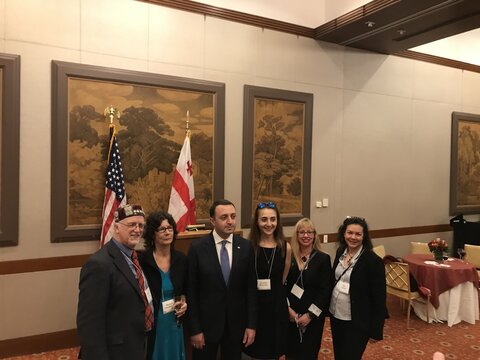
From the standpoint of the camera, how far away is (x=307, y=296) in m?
2.96

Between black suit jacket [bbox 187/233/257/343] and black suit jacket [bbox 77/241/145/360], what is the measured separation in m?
0.49

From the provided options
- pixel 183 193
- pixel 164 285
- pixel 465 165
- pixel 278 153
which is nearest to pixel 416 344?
pixel 278 153

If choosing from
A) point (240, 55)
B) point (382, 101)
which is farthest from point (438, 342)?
point (240, 55)

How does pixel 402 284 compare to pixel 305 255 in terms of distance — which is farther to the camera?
pixel 402 284

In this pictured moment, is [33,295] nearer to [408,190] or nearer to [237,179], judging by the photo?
[237,179]

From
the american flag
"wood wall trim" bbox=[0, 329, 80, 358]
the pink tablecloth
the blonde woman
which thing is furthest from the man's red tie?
the pink tablecloth

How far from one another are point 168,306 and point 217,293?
0.35 m

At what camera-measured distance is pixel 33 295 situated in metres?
4.11

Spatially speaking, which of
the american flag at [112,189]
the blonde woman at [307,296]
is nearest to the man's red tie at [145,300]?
the blonde woman at [307,296]

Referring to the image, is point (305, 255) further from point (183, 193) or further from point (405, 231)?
point (405, 231)

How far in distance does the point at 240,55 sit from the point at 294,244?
10.3 ft

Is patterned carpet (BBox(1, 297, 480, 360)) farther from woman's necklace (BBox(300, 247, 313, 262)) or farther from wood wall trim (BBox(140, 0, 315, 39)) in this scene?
wood wall trim (BBox(140, 0, 315, 39))

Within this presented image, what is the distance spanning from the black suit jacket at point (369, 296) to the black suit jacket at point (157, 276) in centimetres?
125

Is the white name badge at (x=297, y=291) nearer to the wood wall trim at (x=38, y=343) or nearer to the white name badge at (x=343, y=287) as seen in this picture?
the white name badge at (x=343, y=287)
